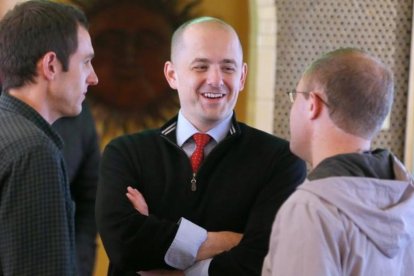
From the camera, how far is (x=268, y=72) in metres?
3.75

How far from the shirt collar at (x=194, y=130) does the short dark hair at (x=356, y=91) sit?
0.64 m

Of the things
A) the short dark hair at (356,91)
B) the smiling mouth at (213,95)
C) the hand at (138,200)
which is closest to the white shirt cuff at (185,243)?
the hand at (138,200)

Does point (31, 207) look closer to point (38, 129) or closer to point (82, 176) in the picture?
point (38, 129)

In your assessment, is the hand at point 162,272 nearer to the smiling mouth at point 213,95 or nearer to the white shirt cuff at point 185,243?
the white shirt cuff at point 185,243

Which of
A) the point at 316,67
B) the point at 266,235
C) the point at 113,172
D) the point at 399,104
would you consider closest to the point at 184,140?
the point at 113,172

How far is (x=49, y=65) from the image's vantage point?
5.47 feet

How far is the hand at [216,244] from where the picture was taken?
6.29 ft

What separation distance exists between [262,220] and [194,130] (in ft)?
1.21

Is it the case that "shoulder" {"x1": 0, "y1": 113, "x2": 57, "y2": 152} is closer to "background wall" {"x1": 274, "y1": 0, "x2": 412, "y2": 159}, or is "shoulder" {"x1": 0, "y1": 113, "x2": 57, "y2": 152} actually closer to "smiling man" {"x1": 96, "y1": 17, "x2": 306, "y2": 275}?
"smiling man" {"x1": 96, "y1": 17, "x2": 306, "y2": 275}

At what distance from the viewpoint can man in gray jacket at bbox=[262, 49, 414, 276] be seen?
4.44 feet

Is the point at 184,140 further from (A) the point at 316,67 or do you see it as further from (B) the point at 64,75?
(A) the point at 316,67

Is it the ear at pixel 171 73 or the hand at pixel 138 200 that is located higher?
the ear at pixel 171 73

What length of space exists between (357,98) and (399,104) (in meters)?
2.63

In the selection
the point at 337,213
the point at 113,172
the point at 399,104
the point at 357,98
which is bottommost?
the point at 399,104
